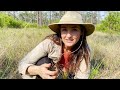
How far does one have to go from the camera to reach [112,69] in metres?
4.82

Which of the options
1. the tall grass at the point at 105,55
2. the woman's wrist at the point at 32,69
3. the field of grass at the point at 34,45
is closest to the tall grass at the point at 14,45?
the field of grass at the point at 34,45

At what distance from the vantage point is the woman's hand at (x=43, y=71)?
4586 millimetres

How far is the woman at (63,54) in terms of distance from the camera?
4.61 m

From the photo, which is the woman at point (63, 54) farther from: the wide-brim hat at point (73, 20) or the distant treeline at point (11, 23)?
the distant treeline at point (11, 23)

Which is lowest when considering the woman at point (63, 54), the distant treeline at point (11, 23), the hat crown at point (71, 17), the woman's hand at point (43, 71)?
the woman's hand at point (43, 71)

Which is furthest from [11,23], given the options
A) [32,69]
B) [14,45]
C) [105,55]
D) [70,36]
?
[105,55]

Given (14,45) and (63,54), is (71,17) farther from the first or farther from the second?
(14,45)

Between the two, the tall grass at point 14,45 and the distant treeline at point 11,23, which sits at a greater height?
the distant treeline at point 11,23

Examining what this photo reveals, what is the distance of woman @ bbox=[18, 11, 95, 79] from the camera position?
461 centimetres

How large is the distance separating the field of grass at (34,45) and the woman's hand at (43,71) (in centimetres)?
14

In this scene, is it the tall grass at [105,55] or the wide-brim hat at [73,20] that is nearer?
the wide-brim hat at [73,20]

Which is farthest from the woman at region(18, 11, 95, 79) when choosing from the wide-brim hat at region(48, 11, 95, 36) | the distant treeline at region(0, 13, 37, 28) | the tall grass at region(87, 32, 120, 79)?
the distant treeline at region(0, 13, 37, 28)

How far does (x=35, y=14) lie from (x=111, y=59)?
32.2 inches

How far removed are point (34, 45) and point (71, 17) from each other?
0.41 meters
